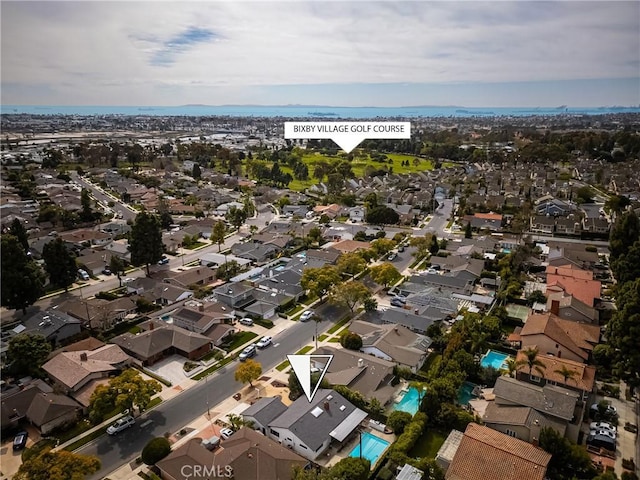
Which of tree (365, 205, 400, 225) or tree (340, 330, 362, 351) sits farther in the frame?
tree (365, 205, 400, 225)

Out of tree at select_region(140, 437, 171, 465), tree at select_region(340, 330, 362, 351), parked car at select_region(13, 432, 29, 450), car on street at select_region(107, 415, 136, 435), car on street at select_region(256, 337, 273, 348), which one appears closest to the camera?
tree at select_region(140, 437, 171, 465)

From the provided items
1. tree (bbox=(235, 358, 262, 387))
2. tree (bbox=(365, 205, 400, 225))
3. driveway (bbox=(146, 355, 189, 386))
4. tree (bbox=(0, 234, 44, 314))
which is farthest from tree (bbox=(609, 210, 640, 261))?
tree (bbox=(0, 234, 44, 314))

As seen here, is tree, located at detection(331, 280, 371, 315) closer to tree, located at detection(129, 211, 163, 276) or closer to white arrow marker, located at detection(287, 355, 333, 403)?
white arrow marker, located at detection(287, 355, 333, 403)

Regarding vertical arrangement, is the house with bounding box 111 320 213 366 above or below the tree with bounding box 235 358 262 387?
below

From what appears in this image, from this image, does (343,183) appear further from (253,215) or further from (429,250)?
(429,250)

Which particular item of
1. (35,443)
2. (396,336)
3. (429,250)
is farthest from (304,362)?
(429,250)

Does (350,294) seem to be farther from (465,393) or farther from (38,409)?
(38,409)
